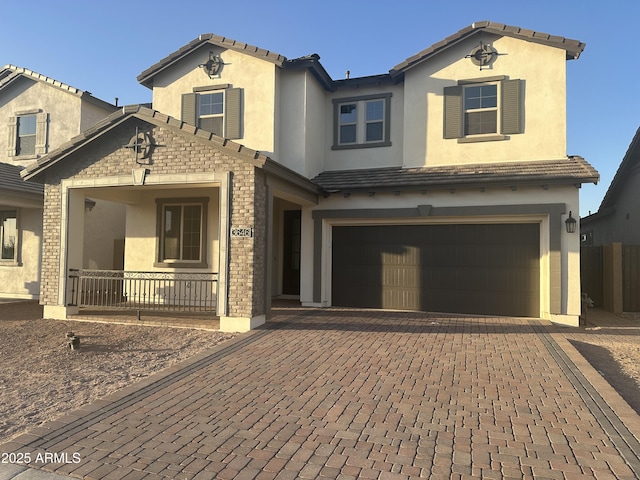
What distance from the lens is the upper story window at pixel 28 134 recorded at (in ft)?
47.7

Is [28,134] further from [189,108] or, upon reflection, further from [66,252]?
[66,252]

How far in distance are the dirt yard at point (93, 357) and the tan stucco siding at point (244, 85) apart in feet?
19.1

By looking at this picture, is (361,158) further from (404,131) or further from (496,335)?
(496,335)

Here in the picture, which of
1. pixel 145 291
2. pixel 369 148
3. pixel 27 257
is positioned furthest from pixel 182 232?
pixel 369 148

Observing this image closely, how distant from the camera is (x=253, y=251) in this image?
8547 millimetres

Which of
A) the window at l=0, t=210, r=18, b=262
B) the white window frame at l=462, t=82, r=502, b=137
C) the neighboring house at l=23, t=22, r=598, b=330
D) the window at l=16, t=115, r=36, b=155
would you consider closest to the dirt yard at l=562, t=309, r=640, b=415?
the neighboring house at l=23, t=22, r=598, b=330

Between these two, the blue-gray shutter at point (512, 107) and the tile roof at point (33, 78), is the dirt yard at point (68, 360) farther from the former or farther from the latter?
the blue-gray shutter at point (512, 107)

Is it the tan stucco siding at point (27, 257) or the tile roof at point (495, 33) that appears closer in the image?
the tile roof at point (495, 33)

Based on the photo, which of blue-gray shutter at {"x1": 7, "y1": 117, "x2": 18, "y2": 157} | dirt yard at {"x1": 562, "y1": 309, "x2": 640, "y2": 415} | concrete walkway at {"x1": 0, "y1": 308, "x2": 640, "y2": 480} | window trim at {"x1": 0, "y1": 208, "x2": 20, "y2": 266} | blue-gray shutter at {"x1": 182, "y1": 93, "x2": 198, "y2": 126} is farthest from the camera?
blue-gray shutter at {"x1": 7, "y1": 117, "x2": 18, "y2": 157}

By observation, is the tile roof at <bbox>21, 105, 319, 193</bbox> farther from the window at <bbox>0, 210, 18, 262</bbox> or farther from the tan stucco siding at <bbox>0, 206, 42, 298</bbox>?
the window at <bbox>0, 210, 18, 262</bbox>

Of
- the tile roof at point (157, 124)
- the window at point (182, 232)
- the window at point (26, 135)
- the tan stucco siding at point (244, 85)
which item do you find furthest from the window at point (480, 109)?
the window at point (26, 135)

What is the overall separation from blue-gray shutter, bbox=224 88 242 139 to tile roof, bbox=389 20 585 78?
14.2 ft

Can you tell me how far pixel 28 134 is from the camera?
1486cm

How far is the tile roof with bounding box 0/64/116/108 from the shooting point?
1427 cm
